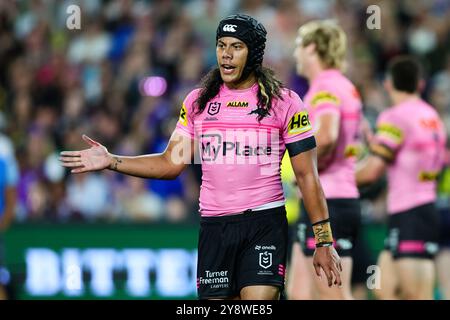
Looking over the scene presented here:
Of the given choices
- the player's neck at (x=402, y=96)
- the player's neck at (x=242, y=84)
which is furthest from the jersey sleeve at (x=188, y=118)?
the player's neck at (x=402, y=96)

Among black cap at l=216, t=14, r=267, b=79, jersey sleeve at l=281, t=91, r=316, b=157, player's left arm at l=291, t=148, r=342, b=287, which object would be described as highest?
black cap at l=216, t=14, r=267, b=79

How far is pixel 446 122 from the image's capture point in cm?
1510

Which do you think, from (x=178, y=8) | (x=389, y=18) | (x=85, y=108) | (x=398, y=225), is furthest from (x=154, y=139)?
(x=398, y=225)

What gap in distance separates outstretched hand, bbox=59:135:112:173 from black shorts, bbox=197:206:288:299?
85cm

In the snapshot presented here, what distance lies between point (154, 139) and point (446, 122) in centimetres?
387

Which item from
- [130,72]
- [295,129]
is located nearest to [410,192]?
[295,129]

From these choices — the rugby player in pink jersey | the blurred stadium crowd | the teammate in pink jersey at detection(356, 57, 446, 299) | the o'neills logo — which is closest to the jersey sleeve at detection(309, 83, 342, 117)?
the teammate in pink jersey at detection(356, 57, 446, 299)

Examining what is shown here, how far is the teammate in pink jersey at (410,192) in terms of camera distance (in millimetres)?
10727

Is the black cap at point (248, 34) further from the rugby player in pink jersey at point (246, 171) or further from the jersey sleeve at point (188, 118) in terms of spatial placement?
the jersey sleeve at point (188, 118)

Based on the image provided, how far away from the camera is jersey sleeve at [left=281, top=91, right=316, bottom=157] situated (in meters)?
7.45

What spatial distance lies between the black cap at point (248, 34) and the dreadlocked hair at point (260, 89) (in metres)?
0.09

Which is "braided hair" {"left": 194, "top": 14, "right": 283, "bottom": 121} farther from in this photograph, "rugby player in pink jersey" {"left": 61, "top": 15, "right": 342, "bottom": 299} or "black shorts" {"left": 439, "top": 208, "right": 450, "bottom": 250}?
"black shorts" {"left": 439, "top": 208, "right": 450, "bottom": 250}
